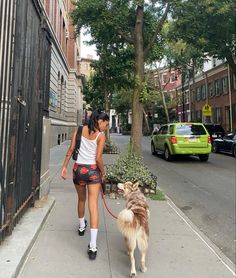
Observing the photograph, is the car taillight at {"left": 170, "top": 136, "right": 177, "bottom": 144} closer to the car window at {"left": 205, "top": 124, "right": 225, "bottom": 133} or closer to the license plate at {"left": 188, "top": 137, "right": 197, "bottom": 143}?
the license plate at {"left": 188, "top": 137, "right": 197, "bottom": 143}

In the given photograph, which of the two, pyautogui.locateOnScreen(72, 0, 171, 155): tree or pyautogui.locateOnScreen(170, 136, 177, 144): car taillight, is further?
pyautogui.locateOnScreen(170, 136, 177, 144): car taillight

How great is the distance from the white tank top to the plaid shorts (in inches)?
2.3

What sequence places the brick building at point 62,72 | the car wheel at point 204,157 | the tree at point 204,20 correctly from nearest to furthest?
the tree at point 204,20 → the car wheel at point 204,157 → the brick building at point 62,72

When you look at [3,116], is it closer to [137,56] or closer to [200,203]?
[200,203]

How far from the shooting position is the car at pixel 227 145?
19953 millimetres

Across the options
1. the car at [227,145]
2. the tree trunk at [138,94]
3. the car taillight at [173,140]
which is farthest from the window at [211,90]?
the tree trunk at [138,94]

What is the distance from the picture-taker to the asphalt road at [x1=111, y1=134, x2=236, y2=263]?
21.4 feet

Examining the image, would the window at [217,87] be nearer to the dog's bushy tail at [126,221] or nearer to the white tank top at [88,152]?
the white tank top at [88,152]

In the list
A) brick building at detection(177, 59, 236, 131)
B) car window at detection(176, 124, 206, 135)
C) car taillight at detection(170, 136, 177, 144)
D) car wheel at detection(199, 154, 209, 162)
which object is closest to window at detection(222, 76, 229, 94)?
brick building at detection(177, 59, 236, 131)

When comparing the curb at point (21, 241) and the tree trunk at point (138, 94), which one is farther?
the tree trunk at point (138, 94)

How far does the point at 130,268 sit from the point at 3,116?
2.33m

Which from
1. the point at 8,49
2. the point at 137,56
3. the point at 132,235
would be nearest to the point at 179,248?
the point at 132,235

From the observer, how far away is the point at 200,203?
8539 mm

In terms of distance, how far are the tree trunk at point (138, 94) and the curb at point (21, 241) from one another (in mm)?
4751
